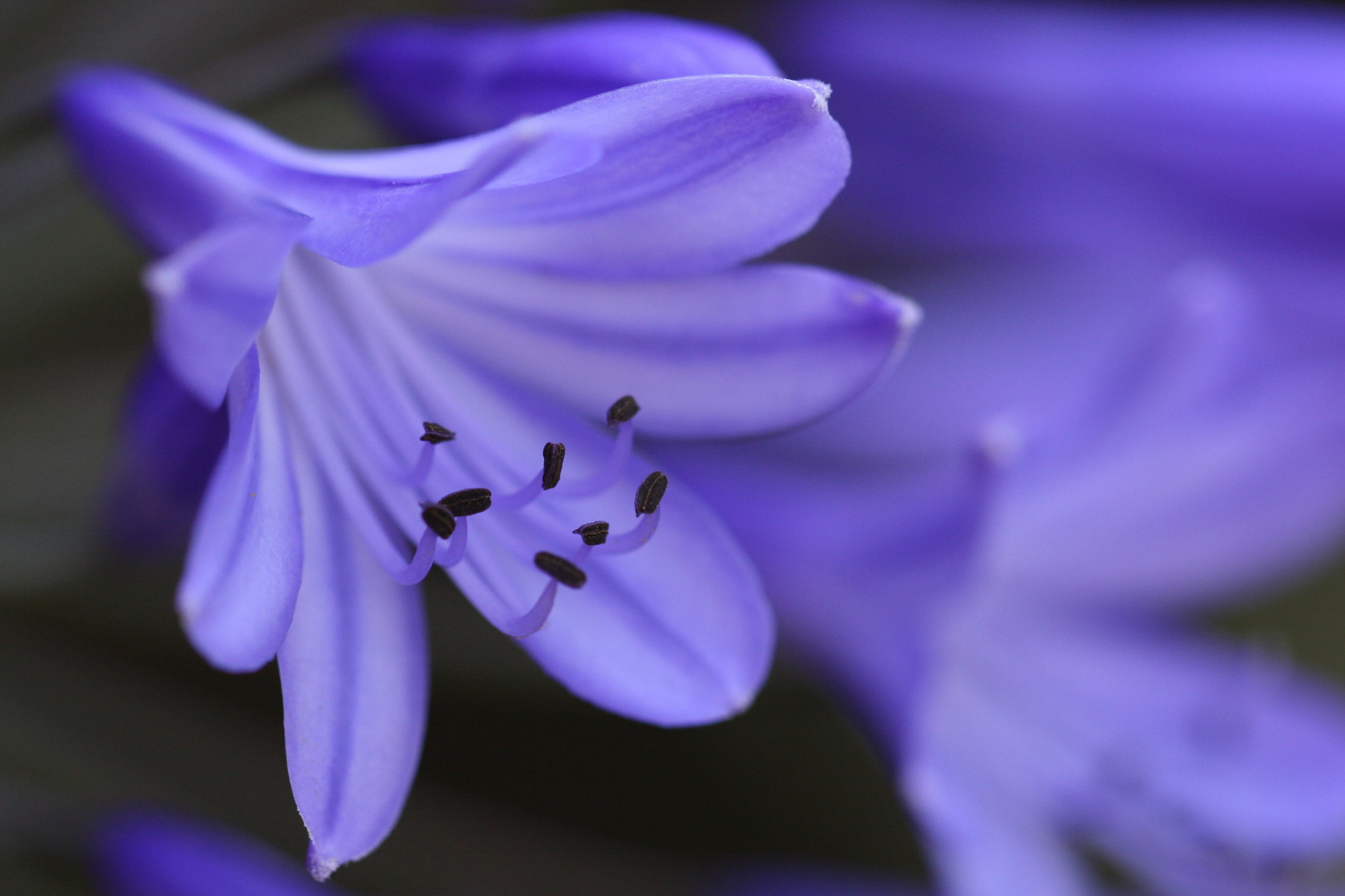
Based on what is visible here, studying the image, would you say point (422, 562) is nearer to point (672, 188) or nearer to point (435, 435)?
point (435, 435)

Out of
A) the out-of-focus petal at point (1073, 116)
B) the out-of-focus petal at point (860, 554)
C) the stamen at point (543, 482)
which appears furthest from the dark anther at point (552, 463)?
the out-of-focus petal at point (1073, 116)

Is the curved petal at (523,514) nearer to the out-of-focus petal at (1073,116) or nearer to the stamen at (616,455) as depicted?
the stamen at (616,455)

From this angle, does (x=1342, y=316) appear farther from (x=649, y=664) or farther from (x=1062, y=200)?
(x=649, y=664)

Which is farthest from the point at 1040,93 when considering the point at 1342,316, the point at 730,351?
the point at 730,351

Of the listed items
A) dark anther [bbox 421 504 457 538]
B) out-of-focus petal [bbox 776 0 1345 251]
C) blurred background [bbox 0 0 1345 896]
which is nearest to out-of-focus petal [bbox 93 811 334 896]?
blurred background [bbox 0 0 1345 896]

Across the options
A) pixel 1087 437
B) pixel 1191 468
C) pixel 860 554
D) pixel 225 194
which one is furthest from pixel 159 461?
pixel 1191 468

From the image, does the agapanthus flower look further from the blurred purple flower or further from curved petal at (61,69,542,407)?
the blurred purple flower
